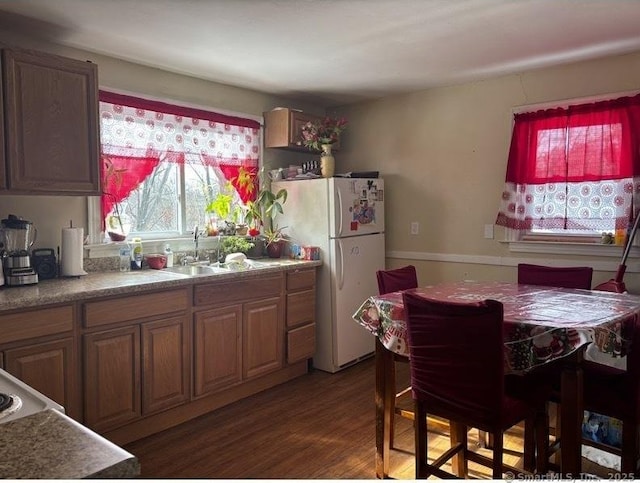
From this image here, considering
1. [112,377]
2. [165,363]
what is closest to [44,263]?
[112,377]

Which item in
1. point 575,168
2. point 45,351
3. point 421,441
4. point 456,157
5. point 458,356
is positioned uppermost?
point 456,157

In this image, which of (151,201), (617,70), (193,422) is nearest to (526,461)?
(193,422)

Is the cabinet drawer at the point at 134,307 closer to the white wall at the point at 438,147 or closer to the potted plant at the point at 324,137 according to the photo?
the white wall at the point at 438,147

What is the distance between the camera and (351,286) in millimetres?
4047

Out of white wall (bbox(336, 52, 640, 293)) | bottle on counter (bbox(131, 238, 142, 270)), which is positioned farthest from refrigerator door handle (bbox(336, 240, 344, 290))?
bottle on counter (bbox(131, 238, 142, 270))

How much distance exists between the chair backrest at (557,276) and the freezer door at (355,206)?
142 centimetres

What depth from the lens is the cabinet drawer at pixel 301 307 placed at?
375cm

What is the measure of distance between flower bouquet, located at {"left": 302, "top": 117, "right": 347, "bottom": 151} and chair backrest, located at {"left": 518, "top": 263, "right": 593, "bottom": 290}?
2011 millimetres

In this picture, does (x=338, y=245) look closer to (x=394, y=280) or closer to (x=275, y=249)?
(x=275, y=249)

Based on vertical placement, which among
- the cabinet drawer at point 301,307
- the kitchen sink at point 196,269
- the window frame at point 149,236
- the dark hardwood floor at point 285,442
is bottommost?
the dark hardwood floor at point 285,442

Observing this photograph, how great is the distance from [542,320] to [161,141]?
281 cm

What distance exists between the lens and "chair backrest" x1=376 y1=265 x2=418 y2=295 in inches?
112

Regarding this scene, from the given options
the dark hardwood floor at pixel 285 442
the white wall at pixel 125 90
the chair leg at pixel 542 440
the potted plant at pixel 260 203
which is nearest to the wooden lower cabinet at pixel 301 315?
the dark hardwood floor at pixel 285 442

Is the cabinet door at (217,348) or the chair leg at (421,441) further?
the cabinet door at (217,348)
